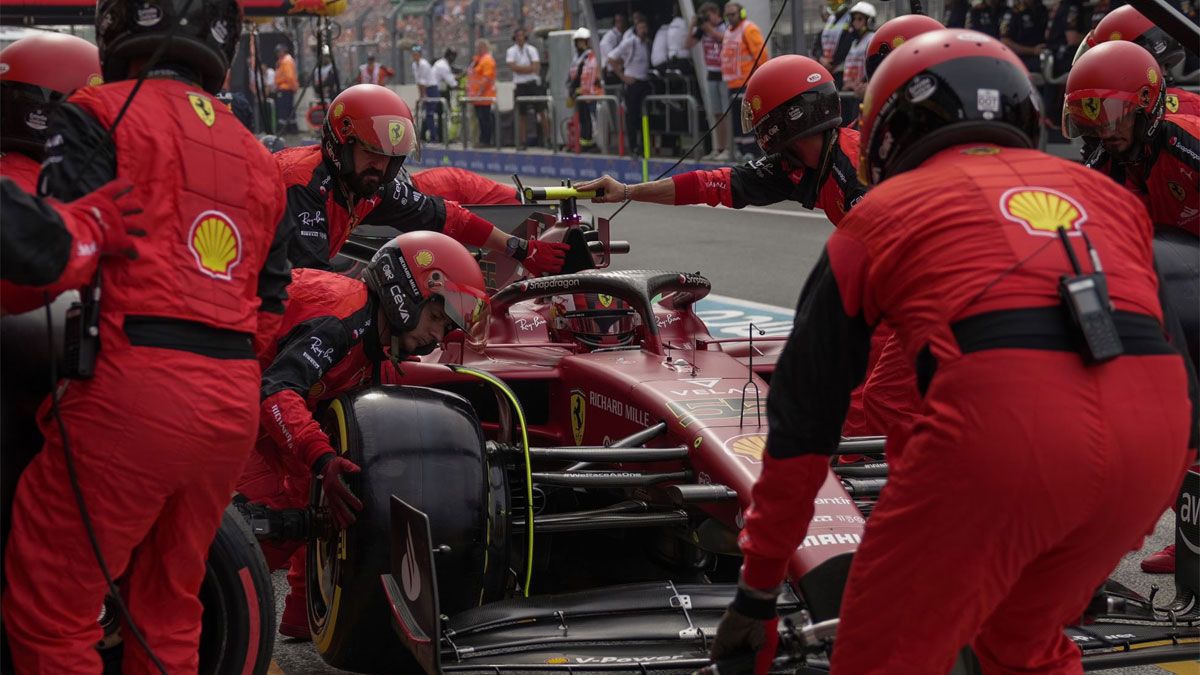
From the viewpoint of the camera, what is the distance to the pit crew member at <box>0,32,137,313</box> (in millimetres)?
2885

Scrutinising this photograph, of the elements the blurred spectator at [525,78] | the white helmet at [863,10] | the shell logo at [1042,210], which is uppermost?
the shell logo at [1042,210]

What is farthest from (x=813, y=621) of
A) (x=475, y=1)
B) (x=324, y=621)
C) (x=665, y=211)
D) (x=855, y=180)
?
(x=475, y=1)

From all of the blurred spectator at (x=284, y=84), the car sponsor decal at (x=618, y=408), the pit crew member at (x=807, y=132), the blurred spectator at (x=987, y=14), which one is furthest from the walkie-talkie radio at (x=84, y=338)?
the blurred spectator at (x=284, y=84)

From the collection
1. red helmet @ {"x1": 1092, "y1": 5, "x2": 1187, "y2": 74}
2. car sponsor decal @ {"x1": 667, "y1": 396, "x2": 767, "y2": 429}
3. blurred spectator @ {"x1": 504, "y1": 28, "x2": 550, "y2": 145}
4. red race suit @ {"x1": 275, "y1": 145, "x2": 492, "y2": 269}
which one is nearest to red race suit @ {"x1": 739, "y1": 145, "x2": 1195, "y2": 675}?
car sponsor decal @ {"x1": 667, "y1": 396, "x2": 767, "y2": 429}

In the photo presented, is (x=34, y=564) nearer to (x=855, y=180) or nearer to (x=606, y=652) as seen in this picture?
(x=606, y=652)

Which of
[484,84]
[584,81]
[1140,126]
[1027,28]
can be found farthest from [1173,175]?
[484,84]

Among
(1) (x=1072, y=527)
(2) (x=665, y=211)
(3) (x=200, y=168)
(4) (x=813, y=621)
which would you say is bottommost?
(2) (x=665, y=211)

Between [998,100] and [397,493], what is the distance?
6.65 ft

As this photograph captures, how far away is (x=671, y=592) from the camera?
4270 millimetres

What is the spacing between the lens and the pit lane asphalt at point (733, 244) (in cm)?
1273

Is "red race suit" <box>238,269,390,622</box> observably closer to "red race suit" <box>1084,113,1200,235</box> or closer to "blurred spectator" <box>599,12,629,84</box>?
"red race suit" <box>1084,113,1200,235</box>

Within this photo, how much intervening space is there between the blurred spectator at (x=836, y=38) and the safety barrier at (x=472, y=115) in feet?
30.5

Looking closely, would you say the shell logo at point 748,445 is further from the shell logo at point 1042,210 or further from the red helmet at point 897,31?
the red helmet at point 897,31

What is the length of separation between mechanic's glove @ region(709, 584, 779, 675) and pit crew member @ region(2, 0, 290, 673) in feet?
3.46
